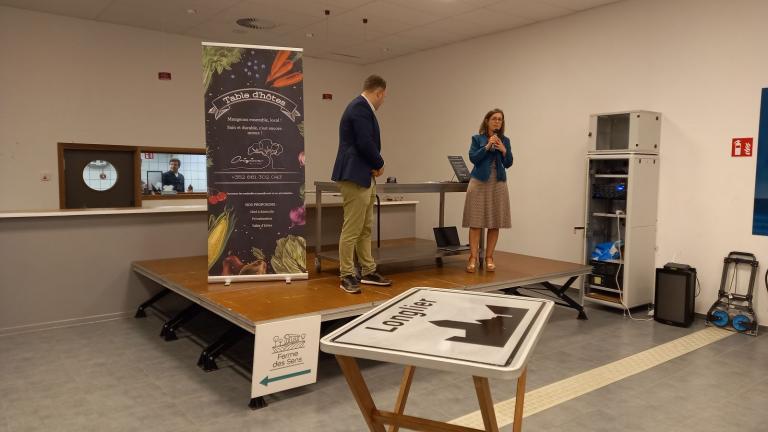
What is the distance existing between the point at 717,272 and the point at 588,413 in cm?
274

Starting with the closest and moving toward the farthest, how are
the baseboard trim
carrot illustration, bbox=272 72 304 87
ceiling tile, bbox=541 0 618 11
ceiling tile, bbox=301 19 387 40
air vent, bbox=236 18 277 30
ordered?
carrot illustration, bbox=272 72 304 87, the baseboard trim, ceiling tile, bbox=541 0 618 11, air vent, bbox=236 18 277 30, ceiling tile, bbox=301 19 387 40

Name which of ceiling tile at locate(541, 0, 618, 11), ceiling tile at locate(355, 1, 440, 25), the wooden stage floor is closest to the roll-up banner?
the wooden stage floor

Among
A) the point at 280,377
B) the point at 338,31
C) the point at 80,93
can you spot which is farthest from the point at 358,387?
the point at 80,93

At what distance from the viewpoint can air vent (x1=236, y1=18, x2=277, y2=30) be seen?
6289mm

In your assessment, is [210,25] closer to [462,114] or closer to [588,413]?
[462,114]

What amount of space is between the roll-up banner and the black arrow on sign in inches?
100

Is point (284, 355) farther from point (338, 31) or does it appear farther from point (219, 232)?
point (338, 31)

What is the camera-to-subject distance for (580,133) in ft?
19.0

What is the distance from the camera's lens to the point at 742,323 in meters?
4.40

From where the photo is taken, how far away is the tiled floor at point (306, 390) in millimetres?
2748

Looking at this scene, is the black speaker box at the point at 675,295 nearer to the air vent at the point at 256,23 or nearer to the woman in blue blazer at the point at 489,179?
the woman in blue blazer at the point at 489,179

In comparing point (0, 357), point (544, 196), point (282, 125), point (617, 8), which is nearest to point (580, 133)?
point (544, 196)

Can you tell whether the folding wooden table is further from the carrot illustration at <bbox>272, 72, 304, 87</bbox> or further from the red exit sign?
the red exit sign

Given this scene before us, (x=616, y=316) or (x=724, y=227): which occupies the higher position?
(x=724, y=227)
